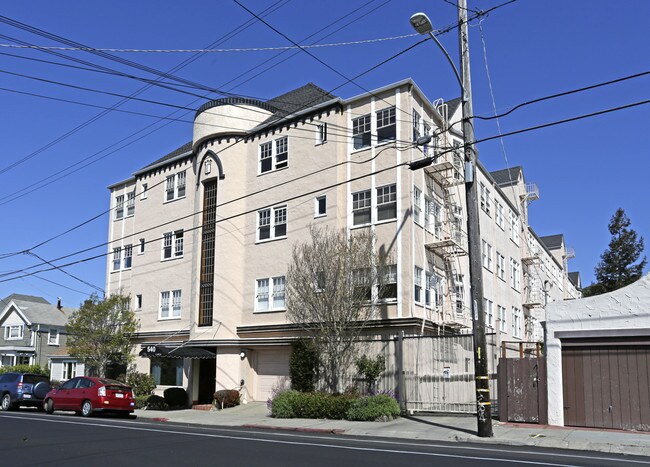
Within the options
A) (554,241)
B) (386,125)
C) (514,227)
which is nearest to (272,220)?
(386,125)

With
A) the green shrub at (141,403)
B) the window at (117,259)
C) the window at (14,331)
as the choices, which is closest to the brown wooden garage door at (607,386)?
the green shrub at (141,403)

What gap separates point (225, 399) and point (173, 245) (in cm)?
1025

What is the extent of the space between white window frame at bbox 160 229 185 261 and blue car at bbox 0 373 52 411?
29.9 ft

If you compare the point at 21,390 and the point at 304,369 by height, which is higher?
the point at 304,369

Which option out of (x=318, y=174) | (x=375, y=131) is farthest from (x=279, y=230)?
(x=375, y=131)

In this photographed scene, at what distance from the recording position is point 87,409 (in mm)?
22391

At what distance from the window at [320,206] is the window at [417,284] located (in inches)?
194

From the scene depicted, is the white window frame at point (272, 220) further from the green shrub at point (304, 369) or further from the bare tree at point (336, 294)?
the green shrub at point (304, 369)

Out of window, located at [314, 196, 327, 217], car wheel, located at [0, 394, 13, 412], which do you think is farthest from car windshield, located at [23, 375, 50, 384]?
window, located at [314, 196, 327, 217]

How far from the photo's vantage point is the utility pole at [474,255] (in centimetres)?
1561

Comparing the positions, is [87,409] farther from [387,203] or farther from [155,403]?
[387,203]

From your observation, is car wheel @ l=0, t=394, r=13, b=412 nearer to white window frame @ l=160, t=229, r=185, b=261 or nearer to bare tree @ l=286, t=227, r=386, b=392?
white window frame @ l=160, t=229, r=185, b=261

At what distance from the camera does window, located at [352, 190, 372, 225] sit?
82.8 feet

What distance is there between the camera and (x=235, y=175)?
3025 centimetres
